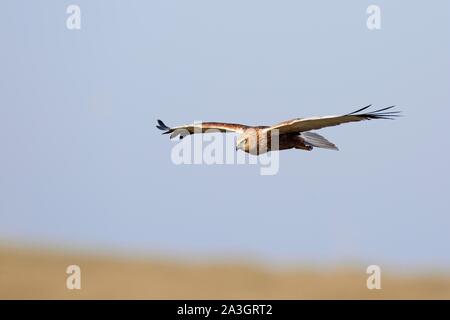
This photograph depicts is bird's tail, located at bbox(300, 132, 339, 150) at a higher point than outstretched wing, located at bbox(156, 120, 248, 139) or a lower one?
lower

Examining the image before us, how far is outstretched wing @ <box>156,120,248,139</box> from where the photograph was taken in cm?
2067

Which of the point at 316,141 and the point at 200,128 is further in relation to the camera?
the point at 200,128

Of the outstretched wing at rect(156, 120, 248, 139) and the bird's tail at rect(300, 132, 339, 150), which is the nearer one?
the bird's tail at rect(300, 132, 339, 150)

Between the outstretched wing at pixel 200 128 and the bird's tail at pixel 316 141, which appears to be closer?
the bird's tail at pixel 316 141

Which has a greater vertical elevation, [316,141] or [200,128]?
[200,128]

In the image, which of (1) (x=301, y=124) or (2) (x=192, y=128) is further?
(2) (x=192, y=128)

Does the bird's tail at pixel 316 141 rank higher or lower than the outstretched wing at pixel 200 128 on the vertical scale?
lower

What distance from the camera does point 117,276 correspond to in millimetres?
30094

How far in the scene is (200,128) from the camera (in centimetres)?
2133

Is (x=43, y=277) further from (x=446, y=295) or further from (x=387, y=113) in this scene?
(x=387, y=113)

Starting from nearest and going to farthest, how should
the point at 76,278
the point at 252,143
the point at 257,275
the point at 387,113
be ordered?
1. the point at 387,113
2. the point at 252,143
3. the point at 76,278
4. the point at 257,275

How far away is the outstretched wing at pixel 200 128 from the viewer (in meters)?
20.7

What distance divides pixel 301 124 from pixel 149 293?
10083 mm
